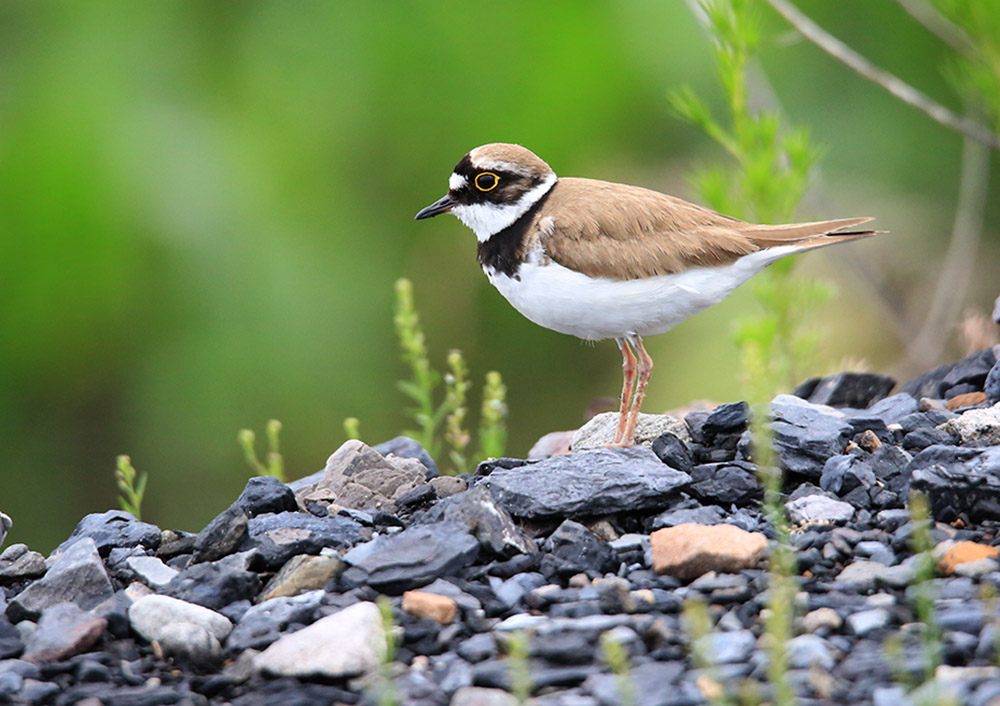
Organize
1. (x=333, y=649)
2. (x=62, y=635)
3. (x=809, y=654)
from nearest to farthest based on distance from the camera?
(x=809, y=654)
(x=333, y=649)
(x=62, y=635)

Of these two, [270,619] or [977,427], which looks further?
[977,427]

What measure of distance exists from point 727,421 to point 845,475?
0.54 m

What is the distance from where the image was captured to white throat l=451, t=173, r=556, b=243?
442 centimetres

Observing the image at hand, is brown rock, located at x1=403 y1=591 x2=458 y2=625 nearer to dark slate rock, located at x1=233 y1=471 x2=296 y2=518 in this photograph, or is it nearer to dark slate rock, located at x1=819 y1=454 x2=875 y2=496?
dark slate rock, located at x1=233 y1=471 x2=296 y2=518

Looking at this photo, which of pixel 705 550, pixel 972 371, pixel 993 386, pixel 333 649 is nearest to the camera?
pixel 333 649

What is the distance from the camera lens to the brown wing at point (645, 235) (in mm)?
4125

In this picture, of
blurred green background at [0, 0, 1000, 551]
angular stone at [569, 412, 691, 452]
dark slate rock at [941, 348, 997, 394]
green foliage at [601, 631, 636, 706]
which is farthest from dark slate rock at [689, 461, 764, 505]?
blurred green background at [0, 0, 1000, 551]

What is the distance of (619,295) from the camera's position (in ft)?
13.5

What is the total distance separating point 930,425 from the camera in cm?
387

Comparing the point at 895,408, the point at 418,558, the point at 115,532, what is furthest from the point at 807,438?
the point at 115,532

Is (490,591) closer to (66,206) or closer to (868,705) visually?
(868,705)

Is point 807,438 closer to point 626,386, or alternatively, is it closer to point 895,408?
point 895,408

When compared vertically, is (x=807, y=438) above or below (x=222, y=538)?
above

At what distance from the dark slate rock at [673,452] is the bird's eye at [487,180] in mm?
1288
